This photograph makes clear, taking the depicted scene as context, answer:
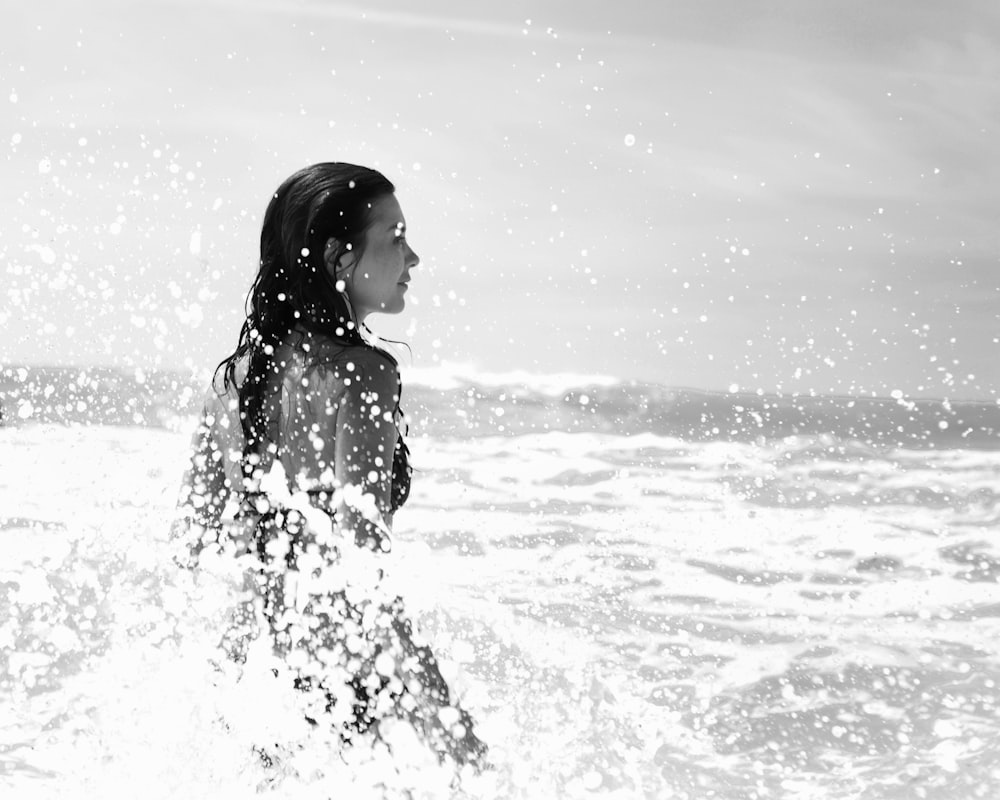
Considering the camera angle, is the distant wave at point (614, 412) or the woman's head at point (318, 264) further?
the distant wave at point (614, 412)

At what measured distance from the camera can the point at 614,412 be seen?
19.4 m

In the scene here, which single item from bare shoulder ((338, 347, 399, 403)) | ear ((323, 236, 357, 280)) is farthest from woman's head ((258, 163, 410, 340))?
bare shoulder ((338, 347, 399, 403))

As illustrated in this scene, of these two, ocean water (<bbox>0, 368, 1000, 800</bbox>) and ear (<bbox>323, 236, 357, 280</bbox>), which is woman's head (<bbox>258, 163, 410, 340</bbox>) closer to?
ear (<bbox>323, 236, 357, 280</bbox>)

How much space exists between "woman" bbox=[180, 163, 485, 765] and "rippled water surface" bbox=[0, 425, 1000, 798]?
0.09m

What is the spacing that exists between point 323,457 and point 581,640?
3431mm

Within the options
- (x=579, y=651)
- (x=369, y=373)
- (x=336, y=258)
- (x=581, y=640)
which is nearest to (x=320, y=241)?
(x=336, y=258)

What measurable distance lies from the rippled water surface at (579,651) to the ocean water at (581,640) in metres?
0.01

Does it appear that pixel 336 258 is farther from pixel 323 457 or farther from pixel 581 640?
pixel 581 640

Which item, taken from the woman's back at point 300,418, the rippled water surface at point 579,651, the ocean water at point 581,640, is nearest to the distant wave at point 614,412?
the ocean water at point 581,640

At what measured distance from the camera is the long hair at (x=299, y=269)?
7.38ft

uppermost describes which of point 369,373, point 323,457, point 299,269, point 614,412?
point 299,269

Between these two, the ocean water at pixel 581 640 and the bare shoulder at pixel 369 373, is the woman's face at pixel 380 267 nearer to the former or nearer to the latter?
the bare shoulder at pixel 369 373

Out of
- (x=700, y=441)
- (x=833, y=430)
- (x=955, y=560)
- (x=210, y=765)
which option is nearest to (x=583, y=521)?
(x=955, y=560)

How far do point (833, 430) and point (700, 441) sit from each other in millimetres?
3270
